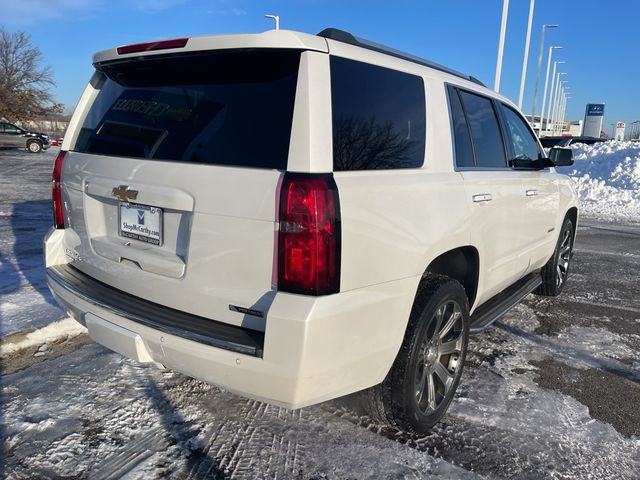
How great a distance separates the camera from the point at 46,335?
3797 mm

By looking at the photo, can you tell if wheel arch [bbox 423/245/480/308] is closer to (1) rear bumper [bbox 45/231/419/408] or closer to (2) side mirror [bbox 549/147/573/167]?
(1) rear bumper [bbox 45/231/419/408]

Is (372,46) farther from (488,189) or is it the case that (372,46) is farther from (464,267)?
(464,267)

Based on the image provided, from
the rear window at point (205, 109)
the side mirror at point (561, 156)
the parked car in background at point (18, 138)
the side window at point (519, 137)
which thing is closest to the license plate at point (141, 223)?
the rear window at point (205, 109)

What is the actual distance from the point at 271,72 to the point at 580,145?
922 inches

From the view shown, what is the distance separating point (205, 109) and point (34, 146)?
1282 inches

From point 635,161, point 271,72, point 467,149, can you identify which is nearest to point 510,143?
point 467,149

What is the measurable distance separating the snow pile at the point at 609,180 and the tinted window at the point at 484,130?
10359 millimetres

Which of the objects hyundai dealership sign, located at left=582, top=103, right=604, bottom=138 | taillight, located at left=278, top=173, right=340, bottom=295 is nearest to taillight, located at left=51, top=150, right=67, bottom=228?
taillight, located at left=278, top=173, right=340, bottom=295

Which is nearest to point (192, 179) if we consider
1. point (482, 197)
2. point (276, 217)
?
point (276, 217)

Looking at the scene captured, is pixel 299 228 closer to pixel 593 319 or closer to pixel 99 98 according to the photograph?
pixel 99 98

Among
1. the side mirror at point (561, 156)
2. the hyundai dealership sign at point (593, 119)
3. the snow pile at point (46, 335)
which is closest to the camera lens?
the snow pile at point (46, 335)

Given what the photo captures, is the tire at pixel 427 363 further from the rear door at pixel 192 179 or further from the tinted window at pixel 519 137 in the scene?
the tinted window at pixel 519 137

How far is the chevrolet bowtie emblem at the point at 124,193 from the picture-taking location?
2.48 meters

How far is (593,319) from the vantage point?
483 cm
